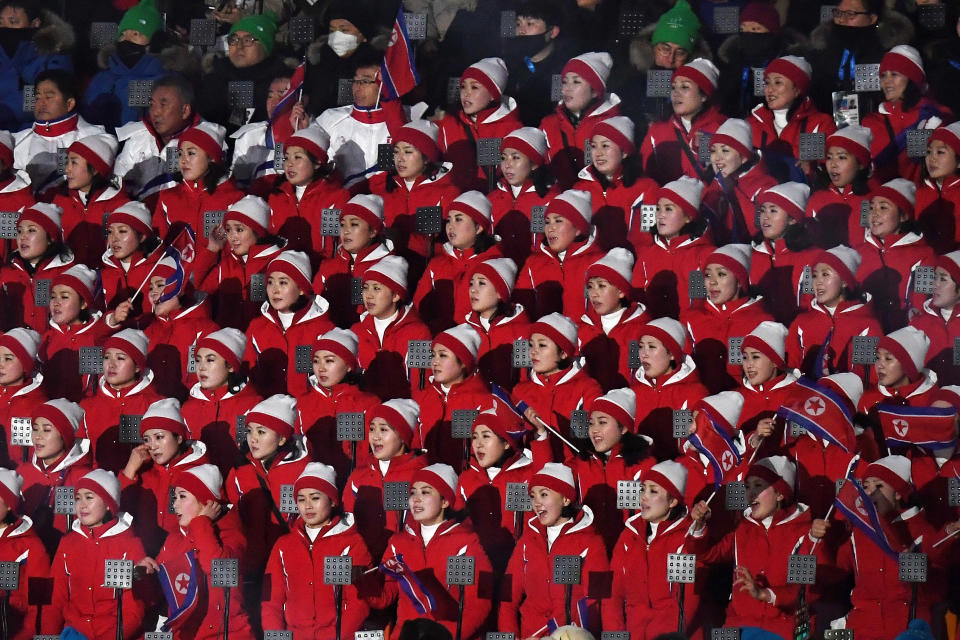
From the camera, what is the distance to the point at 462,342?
560cm

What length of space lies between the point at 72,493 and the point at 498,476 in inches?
52.6

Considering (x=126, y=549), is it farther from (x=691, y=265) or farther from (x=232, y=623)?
(x=691, y=265)

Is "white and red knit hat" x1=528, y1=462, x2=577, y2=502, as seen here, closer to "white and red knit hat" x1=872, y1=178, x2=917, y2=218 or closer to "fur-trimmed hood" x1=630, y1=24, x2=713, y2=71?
"white and red knit hat" x1=872, y1=178, x2=917, y2=218

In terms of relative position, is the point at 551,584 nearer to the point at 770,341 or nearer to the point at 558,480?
the point at 558,480

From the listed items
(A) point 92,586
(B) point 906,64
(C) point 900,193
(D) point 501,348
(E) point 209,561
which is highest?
(B) point 906,64

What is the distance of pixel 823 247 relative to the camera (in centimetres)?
568

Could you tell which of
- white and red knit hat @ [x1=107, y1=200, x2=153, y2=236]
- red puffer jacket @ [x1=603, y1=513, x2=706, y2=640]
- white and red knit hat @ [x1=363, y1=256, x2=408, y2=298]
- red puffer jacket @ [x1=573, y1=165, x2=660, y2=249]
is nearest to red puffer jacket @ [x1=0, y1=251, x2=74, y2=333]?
white and red knit hat @ [x1=107, y1=200, x2=153, y2=236]

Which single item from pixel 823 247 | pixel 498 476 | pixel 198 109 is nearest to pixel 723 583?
pixel 498 476

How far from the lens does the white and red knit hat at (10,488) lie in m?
5.70

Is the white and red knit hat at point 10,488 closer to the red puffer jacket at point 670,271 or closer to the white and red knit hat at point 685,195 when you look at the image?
the red puffer jacket at point 670,271

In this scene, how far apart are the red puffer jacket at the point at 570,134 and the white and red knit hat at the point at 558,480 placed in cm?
100

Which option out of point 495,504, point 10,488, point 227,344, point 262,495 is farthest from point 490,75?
point 10,488

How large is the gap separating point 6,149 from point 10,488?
50.4 inches

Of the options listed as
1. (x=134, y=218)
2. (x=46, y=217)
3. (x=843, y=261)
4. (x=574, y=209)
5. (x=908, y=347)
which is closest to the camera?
(x=908, y=347)
